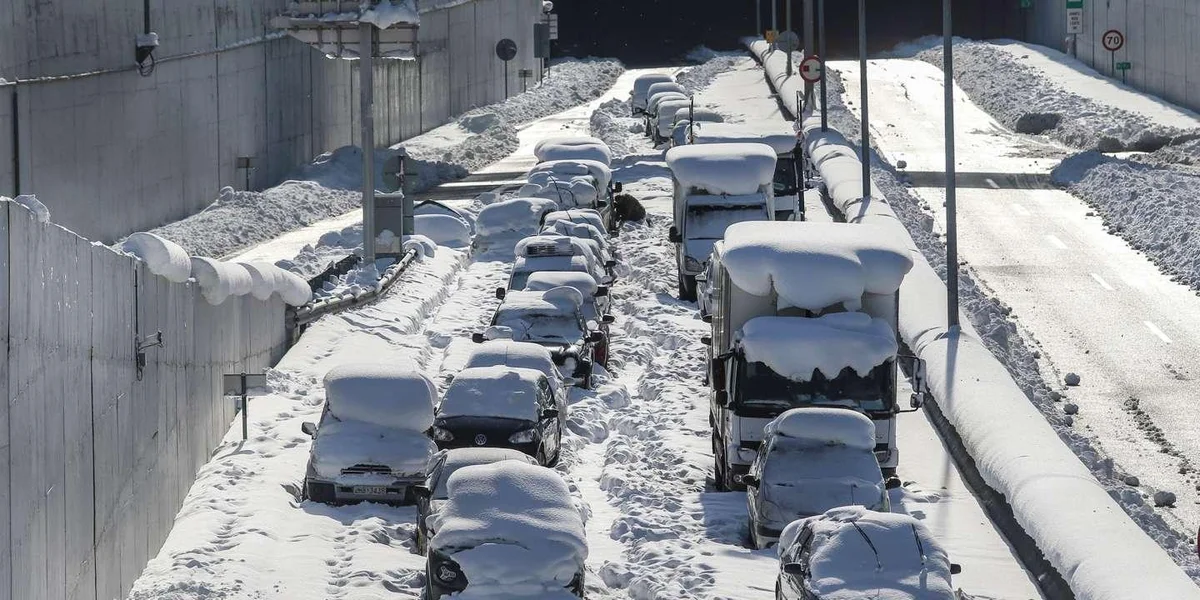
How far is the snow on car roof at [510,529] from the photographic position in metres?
14.6

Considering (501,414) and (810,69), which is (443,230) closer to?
(810,69)

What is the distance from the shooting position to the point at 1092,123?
62.1m

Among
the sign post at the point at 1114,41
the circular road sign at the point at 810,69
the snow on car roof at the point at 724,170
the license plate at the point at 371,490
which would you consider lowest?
the license plate at the point at 371,490

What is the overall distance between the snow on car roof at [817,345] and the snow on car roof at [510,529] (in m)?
4.42

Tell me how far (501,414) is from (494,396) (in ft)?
1.15

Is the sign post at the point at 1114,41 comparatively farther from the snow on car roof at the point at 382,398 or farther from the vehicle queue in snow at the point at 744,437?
the snow on car roof at the point at 382,398

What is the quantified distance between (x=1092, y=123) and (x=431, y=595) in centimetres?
5115

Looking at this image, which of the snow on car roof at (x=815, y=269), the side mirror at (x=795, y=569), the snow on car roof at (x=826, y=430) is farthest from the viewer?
the snow on car roof at (x=815, y=269)

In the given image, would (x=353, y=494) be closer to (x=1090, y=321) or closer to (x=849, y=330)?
(x=849, y=330)

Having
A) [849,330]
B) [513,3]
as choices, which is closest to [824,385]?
[849,330]

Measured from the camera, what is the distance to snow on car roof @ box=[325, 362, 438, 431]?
65.1 feet

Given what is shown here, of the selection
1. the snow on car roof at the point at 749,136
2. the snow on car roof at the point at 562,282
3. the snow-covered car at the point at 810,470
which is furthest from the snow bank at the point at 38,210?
the snow on car roof at the point at 749,136

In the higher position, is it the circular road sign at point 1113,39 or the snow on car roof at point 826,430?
the circular road sign at point 1113,39

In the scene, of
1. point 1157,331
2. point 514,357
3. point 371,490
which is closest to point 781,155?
point 1157,331
